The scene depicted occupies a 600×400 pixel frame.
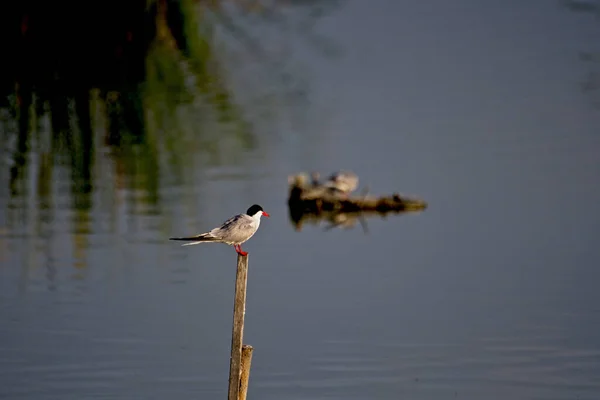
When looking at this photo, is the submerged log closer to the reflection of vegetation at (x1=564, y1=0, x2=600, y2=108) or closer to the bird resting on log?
the bird resting on log

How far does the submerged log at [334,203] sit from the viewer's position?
2064cm

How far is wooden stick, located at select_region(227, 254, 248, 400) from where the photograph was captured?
33.6 ft

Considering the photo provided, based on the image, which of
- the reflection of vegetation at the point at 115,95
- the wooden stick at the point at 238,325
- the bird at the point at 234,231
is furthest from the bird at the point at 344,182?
the wooden stick at the point at 238,325

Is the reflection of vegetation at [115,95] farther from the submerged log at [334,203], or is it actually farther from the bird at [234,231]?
the bird at [234,231]

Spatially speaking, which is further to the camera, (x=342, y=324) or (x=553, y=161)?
(x=553, y=161)

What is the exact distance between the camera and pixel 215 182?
23281 mm

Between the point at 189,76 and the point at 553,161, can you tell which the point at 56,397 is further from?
the point at 189,76

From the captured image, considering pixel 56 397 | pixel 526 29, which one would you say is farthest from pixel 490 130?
pixel 56 397

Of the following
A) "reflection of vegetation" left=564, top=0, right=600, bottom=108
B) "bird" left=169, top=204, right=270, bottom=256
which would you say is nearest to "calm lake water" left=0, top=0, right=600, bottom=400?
"reflection of vegetation" left=564, top=0, right=600, bottom=108

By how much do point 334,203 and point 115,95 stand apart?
9351 mm

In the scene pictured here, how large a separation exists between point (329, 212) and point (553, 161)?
4597mm

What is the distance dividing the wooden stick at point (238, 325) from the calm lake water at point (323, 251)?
6.85 ft

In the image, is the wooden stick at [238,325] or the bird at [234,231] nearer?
the wooden stick at [238,325]

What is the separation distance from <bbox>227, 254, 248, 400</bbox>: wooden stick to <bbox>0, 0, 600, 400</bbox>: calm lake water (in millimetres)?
2086
